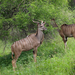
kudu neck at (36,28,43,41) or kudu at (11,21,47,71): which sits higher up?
kudu neck at (36,28,43,41)

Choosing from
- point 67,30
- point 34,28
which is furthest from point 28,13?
point 67,30

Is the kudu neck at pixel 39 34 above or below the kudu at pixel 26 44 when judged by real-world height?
above

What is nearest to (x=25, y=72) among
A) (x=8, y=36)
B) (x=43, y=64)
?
(x=43, y=64)

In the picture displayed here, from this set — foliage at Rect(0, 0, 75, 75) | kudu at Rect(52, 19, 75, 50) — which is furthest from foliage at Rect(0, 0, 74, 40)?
kudu at Rect(52, 19, 75, 50)

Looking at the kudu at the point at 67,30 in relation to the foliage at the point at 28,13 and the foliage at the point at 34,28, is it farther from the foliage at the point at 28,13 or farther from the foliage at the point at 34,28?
the foliage at the point at 28,13

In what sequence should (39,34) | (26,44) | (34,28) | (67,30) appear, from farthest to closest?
1. (67,30)
2. (34,28)
3. (39,34)
4. (26,44)

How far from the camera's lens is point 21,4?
20.6 ft

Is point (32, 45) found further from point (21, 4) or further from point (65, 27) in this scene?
point (65, 27)

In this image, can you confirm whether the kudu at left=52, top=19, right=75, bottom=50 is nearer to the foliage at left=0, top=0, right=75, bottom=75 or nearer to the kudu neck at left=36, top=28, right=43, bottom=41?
the foliage at left=0, top=0, right=75, bottom=75

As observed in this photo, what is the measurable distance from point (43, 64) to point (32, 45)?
1199mm

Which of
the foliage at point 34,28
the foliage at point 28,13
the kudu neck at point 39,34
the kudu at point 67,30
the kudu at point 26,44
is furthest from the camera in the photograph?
the kudu at point 67,30

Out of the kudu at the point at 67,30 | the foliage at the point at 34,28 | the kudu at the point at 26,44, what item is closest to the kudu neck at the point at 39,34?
the kudu at the point at 26,44

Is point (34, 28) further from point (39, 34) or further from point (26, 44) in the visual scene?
point (26, 44)

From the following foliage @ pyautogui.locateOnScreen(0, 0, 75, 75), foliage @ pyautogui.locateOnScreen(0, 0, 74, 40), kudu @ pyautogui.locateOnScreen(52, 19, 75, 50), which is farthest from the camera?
kudu @ pyautogui.locateOnScreen(52, 19, 75, 50)
